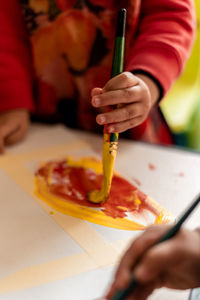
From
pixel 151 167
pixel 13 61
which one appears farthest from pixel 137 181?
pixel 13 61

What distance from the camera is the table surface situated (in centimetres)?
28

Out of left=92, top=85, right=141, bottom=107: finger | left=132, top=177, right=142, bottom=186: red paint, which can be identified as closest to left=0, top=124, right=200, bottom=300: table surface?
left=132, top=177, right=142, bottom=186: red paint

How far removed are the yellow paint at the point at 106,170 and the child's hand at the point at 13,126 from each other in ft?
0.62

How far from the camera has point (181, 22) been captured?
0.52 m

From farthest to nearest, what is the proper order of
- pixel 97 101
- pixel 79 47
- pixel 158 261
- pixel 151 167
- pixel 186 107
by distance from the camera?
pixel 186 107, pixel 79 47, pixel 151 167, pixel 97 101, pixel 158 261

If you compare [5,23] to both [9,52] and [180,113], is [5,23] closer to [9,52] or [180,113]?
[9,52]

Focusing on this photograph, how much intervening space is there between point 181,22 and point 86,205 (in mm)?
334

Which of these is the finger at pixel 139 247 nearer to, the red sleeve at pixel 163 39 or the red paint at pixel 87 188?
the red paint at pixel 87 188

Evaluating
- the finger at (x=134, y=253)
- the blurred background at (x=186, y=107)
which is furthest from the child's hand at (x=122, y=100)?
the blurred background at (x=186, y=107)

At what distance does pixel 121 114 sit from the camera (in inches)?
15.1

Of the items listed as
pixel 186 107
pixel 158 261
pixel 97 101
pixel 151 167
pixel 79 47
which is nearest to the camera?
pixel 158 261

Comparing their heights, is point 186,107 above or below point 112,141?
below

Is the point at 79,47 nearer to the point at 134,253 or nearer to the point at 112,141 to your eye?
the point at 112,141

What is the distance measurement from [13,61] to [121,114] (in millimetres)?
298
